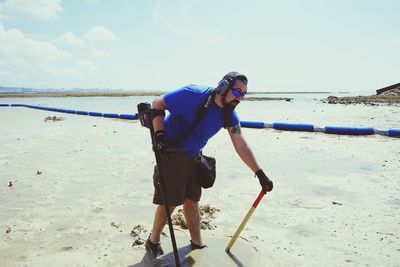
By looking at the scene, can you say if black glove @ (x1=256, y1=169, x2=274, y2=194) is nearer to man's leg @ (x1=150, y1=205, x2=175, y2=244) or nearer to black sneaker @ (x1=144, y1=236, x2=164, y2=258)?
man's leg @ (x1=150, y1=205, x2=175, y2=244)

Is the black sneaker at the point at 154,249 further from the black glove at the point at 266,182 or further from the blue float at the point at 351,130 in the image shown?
the blue float at the point at 351,130

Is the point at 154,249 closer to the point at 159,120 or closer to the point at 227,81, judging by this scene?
the point at 159,120

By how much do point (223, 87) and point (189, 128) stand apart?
0.50 meters

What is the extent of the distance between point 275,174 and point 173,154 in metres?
4.24

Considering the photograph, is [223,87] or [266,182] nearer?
[223,87]

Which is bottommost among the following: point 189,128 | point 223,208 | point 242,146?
point 223,208

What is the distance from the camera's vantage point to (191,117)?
3.24 m

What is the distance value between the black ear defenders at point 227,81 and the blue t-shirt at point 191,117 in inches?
5.1

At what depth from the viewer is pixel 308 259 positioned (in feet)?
12.1

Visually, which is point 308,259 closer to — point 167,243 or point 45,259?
point 167,243

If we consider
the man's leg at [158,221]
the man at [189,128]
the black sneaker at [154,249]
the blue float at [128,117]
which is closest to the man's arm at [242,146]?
the man at [189,128]

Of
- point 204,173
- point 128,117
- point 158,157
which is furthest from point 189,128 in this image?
point 128,117

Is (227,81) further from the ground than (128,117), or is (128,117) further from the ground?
(227,81)

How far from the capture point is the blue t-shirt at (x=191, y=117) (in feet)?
10.5
